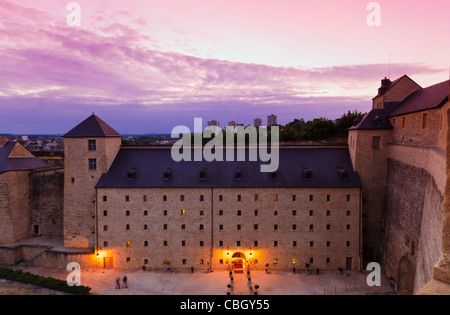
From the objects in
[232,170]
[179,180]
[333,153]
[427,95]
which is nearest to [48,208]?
[179,180]

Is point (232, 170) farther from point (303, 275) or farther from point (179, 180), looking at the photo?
point (303, 275)

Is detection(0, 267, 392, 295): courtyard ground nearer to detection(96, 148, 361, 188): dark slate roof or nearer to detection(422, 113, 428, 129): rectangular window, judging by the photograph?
detection(96, 148, 361, 188): dark slate roof

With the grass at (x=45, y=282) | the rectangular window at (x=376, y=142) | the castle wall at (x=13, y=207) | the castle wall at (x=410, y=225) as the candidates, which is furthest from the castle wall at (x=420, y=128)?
the castle wall at (x=13, y=207)

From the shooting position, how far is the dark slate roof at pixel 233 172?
114ft

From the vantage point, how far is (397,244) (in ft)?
95.6

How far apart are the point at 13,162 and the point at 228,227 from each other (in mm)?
33048

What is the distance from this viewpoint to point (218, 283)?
31531 millimetres

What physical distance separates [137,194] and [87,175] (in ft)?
24.7

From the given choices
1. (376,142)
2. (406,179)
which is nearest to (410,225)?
(406,179)

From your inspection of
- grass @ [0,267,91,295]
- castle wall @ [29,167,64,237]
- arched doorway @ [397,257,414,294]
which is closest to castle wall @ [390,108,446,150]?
arched doorway @ [397,257,414,294]

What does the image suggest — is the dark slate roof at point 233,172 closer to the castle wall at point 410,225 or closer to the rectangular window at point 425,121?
the castle wall at point 410,225

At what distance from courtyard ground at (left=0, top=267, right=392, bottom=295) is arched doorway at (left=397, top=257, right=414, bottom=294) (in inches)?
56.9

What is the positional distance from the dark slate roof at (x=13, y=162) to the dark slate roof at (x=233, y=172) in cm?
1539

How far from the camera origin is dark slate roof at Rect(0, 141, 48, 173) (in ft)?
130
